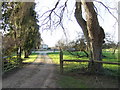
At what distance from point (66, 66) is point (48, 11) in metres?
4.22

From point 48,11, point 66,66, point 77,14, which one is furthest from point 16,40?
point 77,14

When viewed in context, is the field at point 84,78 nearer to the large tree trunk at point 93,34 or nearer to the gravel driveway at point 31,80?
the gravel driveway at point 31,80

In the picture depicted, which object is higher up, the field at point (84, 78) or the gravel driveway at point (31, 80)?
the field at point (84, 78)

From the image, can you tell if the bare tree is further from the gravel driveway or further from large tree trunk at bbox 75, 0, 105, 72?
the gravel driveway

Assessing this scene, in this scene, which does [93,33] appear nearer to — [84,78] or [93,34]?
[93,34]

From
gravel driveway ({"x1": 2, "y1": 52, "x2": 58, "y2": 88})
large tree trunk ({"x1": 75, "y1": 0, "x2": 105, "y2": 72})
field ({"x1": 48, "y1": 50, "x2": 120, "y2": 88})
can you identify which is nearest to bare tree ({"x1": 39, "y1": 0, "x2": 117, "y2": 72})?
large tree trunk ({"x1": 75, "y1": 0, "x2": 105, "y2": 72})

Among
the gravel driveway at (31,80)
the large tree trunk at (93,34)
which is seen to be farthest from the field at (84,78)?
the large tree trunk at (93,34)

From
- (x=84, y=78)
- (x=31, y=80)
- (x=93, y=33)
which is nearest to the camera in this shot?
(x=31, y=80)

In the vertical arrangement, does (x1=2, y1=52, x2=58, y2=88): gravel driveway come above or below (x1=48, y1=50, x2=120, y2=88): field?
below

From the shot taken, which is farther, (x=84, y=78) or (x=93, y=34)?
(x=93, y=34)

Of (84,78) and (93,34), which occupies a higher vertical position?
(93,34)

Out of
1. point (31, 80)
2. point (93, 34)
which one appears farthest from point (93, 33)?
point (31, 80)

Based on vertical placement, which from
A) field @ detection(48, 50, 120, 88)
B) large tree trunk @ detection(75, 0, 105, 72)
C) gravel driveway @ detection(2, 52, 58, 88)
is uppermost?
large tree trunk @ detection(75, 0, 105, 72)

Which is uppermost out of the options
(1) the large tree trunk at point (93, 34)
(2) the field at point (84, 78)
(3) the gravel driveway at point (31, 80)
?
(1) the large tree trunk at point (93, 34)
